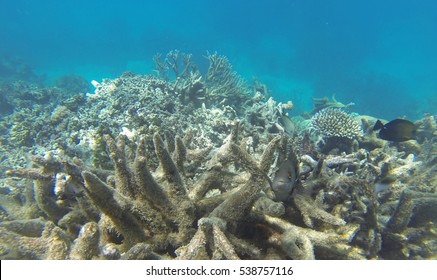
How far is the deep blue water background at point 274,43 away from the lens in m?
34.7

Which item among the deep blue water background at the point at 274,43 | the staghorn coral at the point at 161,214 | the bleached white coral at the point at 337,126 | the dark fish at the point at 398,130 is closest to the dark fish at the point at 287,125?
the bleached white coral at the point at 337,126

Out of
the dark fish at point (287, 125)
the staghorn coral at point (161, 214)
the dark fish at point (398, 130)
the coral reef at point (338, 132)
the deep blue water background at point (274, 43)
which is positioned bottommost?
the staghorn coral at point (161, 214)

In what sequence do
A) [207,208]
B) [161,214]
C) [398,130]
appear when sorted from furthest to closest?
[398,130], [207,208], [161,214]

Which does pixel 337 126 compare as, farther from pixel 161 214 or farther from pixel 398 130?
pixel 161 214

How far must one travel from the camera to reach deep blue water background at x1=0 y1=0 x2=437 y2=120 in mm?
34672

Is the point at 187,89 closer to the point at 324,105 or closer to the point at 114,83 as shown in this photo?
the point at 114,83

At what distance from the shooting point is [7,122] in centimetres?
1103

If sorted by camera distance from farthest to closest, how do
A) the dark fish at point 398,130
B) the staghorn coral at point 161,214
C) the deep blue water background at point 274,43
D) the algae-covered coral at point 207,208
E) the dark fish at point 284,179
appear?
the deep blue water background at point 274,43
the dark fish at point 398,130
the dark fish at point 284,179
the algae-covered coral at point 207,208
the staghorn coral at point 161,214

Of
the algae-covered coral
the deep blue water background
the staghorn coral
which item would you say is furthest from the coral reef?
the deep blue water background

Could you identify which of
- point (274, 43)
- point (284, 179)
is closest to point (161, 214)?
point (284, 179)

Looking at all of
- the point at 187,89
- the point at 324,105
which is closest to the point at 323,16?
the point at 324,105

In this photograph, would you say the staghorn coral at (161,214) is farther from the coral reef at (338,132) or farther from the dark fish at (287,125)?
the dark fish at (287,125)

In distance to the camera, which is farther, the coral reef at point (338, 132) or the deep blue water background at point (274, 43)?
the deep blue water background at point (274, 43)

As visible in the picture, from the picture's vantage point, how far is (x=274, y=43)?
5575 cm
